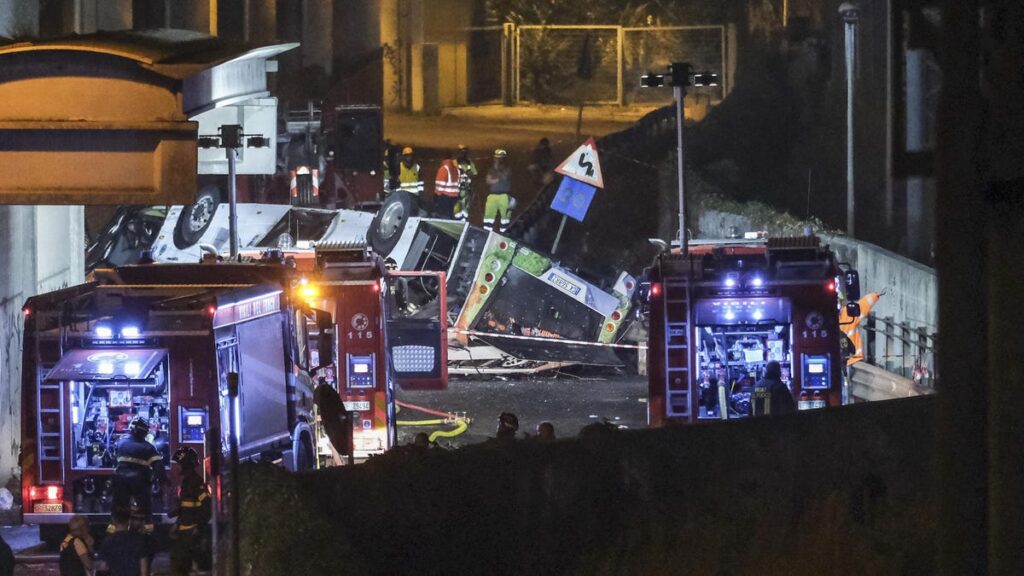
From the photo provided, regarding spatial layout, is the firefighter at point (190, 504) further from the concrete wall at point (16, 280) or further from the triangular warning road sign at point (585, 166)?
the triangular warning road sign at point (585, 166)

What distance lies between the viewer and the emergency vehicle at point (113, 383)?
14.6 meters

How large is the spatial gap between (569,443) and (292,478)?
5.63ft

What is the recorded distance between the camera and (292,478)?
890 cm

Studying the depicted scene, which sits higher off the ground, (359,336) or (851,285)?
(851,285)

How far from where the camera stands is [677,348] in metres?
17.3

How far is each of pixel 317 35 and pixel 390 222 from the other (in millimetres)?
19393

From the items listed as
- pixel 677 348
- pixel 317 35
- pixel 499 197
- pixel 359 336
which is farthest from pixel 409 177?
pixel 677 348

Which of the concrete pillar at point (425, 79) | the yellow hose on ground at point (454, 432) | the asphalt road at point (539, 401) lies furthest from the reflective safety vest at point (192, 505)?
the concrete pillar at point (425, 79)

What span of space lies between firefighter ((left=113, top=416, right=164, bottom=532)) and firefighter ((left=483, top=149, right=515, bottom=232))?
16.6m

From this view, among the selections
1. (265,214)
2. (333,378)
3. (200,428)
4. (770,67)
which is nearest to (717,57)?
(770,67)

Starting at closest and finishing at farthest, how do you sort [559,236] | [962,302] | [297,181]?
[962,302] < [559,236] < [297,181]

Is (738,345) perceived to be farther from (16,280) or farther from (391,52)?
(391,52)

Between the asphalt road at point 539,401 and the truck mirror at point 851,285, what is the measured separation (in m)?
3.95

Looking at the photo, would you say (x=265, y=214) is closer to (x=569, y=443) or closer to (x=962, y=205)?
(x=569, y=443)
